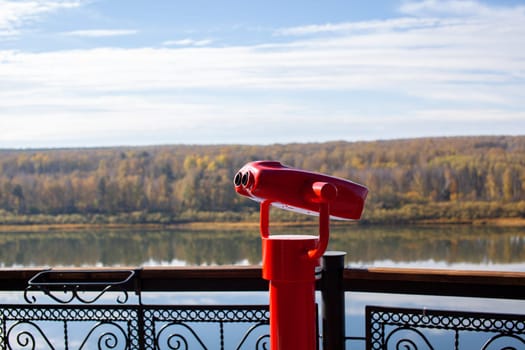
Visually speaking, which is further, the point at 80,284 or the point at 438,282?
the point at 80,284

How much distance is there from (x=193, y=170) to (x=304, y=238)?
18312 mm

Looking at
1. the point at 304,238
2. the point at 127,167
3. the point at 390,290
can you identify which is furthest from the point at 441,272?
the point at 127,167

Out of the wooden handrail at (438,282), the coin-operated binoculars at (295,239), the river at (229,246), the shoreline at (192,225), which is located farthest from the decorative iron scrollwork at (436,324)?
the shoreline at (192,225)

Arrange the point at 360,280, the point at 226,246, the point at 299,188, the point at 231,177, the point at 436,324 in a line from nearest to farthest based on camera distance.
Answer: the point at 299,188 → the point at 436,324 → the point at 360,280 → the point at 231,177 → the point at 226,246

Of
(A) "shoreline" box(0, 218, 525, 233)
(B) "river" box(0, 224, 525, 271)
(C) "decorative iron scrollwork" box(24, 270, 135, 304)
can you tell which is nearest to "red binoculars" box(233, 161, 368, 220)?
(C) "decorative iron scrollwork" box(24, 270, 135, 304)

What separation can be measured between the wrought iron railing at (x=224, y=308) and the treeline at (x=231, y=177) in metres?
13.0

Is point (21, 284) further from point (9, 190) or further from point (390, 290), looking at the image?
point (9, 190)

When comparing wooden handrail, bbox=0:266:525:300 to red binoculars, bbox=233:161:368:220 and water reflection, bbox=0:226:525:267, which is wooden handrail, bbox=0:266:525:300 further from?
water reflection, bbox=0:226:525:267

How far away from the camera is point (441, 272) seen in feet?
7.66

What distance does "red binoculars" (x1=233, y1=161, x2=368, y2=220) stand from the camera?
1.69m

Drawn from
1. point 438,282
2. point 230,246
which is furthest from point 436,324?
point 230,246

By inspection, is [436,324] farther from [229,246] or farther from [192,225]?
[229,246]

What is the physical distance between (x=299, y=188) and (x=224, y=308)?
2.98ft

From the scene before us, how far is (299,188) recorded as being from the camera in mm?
1727
